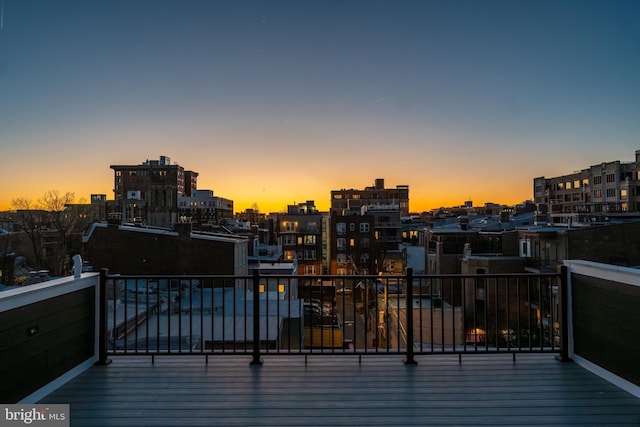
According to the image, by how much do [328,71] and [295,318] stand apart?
1163 centimetres

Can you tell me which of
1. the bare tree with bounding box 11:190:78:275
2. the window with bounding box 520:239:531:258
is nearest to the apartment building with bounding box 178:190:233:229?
the bare tree with bounding box 11:190:78:275

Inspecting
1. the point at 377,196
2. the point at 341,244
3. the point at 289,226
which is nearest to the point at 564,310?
the point at 341,244

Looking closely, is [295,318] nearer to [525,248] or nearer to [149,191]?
→ [525,248]

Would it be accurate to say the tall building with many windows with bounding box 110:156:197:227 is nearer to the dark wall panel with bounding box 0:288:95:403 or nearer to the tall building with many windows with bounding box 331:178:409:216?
the dark wall panel with bounding box 0:288:95:403

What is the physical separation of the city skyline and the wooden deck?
12.3 metres

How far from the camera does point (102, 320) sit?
432cm

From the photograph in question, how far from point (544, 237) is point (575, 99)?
8430 mm

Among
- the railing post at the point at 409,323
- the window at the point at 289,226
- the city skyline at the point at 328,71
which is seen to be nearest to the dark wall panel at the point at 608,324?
the railing post at the point at 409,323

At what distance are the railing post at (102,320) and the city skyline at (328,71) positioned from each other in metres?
11.0

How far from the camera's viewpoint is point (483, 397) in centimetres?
337

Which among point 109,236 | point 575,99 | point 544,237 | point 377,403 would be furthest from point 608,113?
point 109,236

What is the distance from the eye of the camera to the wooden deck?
299 cm

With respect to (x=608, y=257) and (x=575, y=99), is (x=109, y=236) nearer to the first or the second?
(x=575, y=99)

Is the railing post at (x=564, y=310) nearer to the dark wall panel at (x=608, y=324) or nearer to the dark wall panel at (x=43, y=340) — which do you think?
the dark wall panel at (x=608, y=324)
